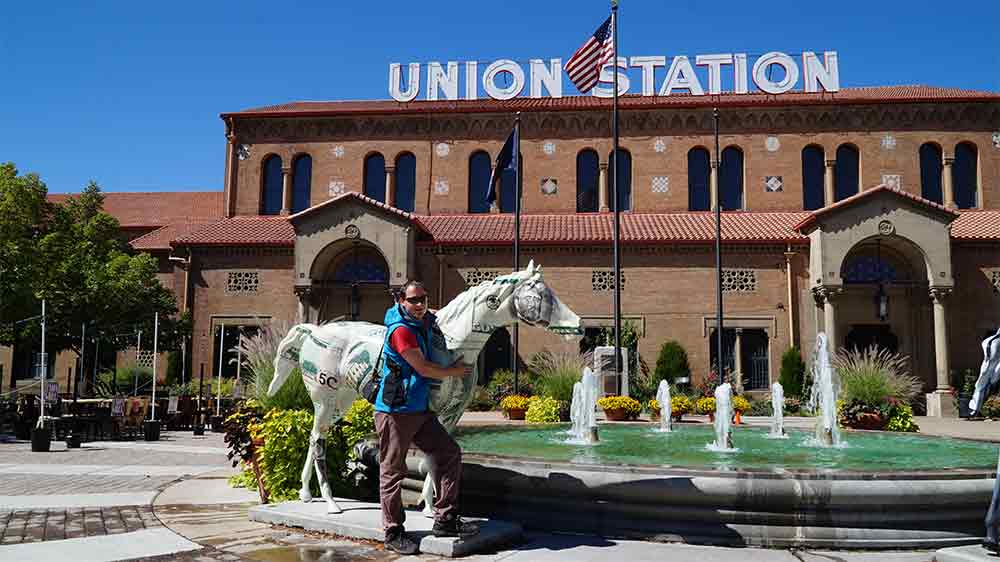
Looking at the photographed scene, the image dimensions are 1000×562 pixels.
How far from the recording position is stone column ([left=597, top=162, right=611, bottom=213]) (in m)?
36.2

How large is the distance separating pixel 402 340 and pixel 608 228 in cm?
2843

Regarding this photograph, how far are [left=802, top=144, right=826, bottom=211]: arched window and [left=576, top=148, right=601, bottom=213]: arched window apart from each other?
403 inches

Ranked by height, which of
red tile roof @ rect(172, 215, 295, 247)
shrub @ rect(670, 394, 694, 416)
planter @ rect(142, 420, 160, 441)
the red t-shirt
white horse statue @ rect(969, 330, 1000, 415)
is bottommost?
planter @ rect(142, 420, 160, 441)

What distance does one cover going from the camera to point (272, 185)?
3878cm


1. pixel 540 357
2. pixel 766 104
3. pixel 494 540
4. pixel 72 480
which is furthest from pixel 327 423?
pixel 766 104

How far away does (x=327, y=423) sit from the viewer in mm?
7711

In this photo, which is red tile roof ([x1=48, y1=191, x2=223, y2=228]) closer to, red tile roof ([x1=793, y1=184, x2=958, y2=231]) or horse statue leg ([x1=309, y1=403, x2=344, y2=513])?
red tile roof ([x1=793, y1=184, x2=958, y2=231])

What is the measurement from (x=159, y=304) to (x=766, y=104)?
1188 inches

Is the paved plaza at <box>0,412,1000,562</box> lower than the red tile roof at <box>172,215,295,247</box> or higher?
lower

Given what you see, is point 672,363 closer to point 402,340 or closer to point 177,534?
point 177,534

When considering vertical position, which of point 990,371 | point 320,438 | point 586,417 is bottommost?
point 586,417

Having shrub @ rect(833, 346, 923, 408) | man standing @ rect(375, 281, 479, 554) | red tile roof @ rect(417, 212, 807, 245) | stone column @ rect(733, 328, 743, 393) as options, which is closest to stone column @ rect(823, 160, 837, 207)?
red tile roof @ rect(417, 212, 807, 245)

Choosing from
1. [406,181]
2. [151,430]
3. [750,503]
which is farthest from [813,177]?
[750,503]

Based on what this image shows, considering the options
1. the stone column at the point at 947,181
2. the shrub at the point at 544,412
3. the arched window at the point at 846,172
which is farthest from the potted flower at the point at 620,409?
the stone column at the point at 947,181
